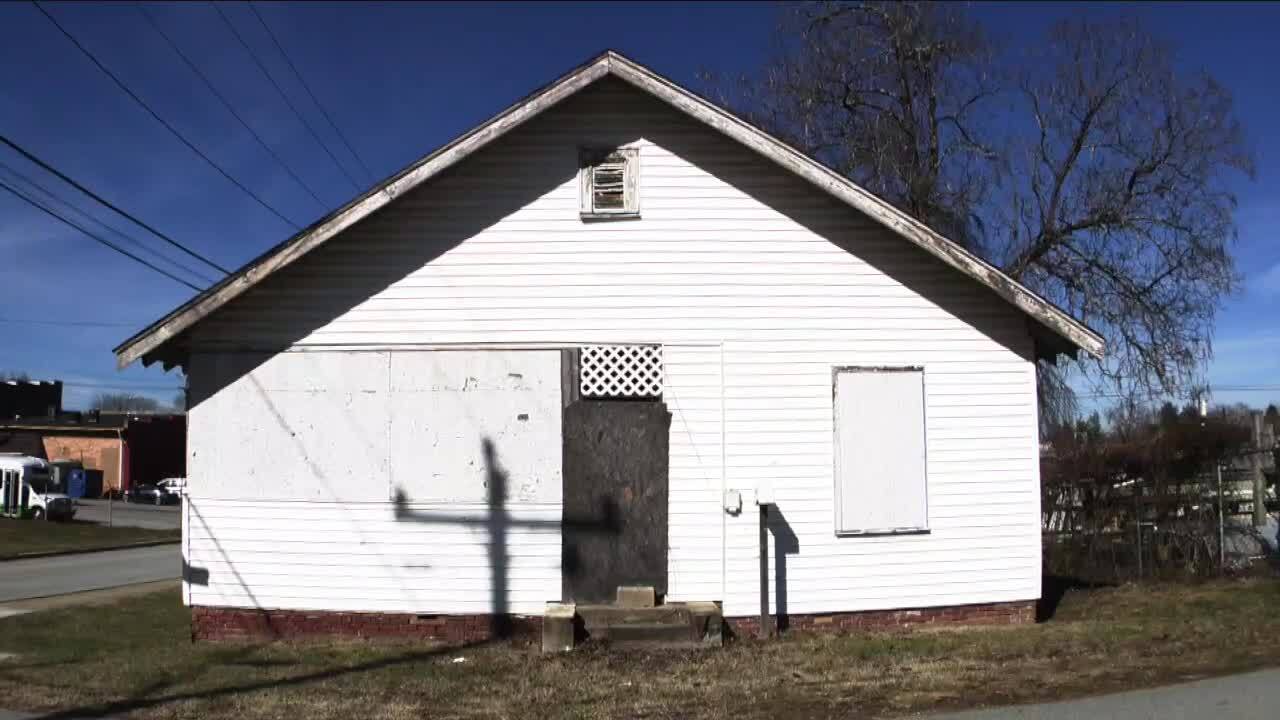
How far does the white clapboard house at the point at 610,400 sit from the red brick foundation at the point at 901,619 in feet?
0.17

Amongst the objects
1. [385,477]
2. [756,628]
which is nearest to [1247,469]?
[756,628]

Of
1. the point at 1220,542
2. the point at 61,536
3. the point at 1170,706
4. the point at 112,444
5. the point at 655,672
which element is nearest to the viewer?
the point at 1170,706

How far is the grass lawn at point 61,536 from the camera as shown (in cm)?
3150

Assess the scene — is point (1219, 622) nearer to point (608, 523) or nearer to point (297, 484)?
point (608, 523)

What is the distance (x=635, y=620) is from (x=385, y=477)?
2944 millimetres

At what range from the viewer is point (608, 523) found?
1093 centimetres

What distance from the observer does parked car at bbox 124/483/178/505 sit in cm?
5747

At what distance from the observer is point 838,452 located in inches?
439

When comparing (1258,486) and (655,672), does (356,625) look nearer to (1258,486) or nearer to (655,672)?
(655,672)

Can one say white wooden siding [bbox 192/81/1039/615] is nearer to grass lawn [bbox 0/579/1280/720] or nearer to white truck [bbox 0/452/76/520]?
grass lawn [bbox 0/579/1280/720]

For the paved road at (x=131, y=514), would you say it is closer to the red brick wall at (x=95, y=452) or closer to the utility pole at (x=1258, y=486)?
the red brick wall at (x=95, y=452)

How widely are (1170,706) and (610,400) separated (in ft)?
18.7

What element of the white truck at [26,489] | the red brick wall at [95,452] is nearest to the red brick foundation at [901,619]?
the white truck at [26,489]

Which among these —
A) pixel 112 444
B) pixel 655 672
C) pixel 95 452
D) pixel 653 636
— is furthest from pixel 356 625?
pixel 95 452
